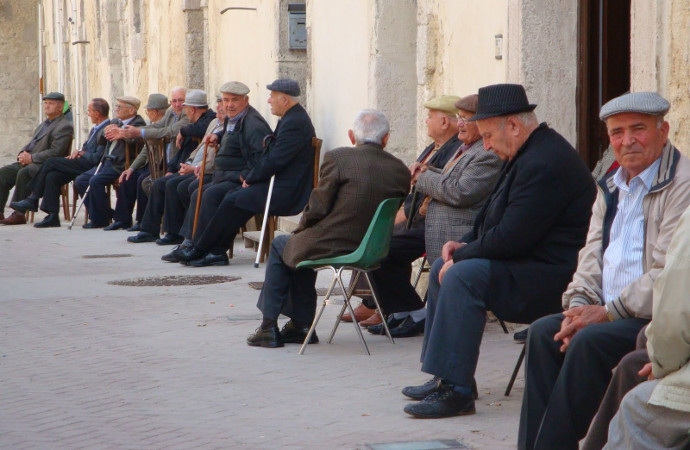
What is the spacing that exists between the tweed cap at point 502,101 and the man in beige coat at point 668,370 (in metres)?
1.89

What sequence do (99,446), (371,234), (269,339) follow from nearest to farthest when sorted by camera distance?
(99,446)
(371,234)
(269,339)

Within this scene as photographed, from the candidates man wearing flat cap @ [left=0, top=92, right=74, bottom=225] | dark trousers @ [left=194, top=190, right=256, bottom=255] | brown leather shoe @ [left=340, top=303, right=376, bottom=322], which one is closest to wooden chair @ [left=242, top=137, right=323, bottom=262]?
dark trousers @ [left=194, top=190, right=256, bottom=255]

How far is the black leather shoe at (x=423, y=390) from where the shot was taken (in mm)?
5551

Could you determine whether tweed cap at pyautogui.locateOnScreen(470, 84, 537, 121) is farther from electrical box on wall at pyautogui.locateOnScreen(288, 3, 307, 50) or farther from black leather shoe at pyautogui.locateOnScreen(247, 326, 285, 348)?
electrical box on wall at pyautogui.locateOnScreen(288, 3, 307, 50)

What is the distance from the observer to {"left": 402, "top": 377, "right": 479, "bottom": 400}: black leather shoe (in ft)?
18.2

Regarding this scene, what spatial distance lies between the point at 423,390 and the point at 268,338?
175cm

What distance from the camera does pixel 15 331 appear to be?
315 inches

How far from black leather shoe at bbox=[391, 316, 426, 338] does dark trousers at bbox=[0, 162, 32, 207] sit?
9171 mm

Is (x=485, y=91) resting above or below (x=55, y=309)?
above

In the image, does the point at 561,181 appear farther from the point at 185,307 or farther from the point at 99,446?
the point at 185,307

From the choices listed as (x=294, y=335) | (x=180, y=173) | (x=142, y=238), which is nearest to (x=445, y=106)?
(x=294, y=335)

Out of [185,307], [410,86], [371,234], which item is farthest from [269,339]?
[410,86]

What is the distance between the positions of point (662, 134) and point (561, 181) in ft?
2.47

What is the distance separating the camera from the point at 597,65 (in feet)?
A: 25.2
